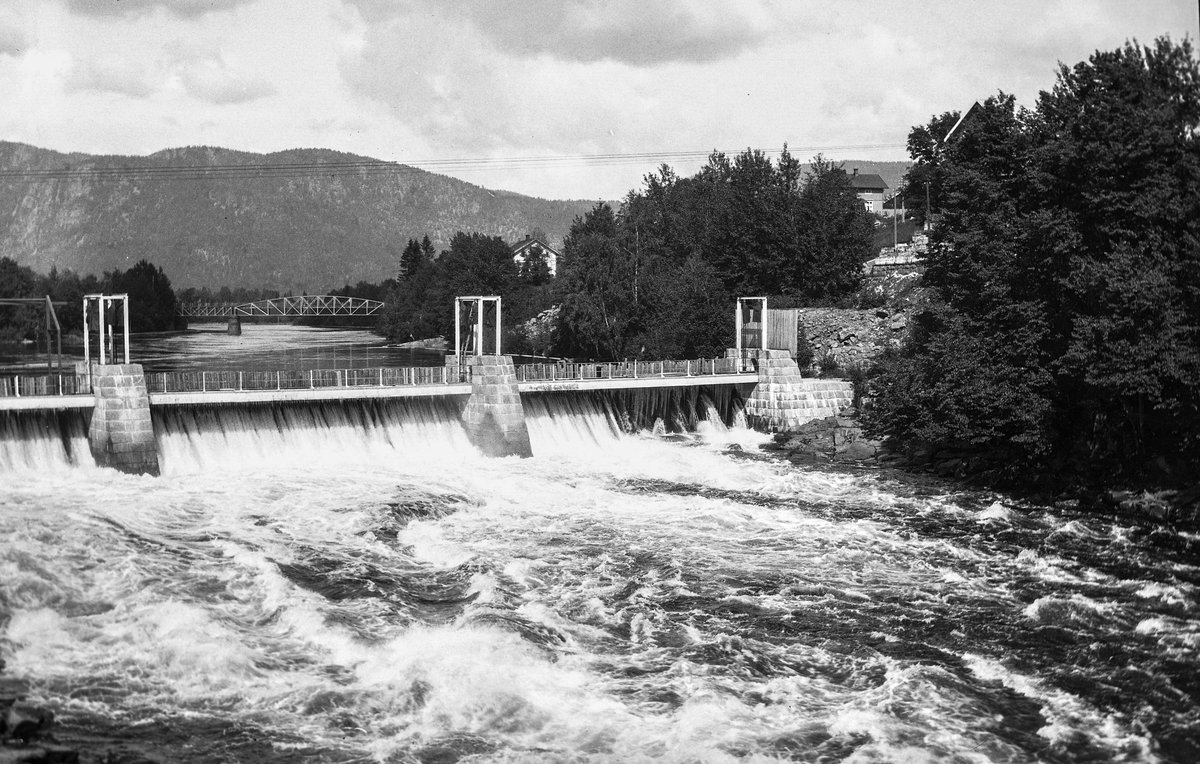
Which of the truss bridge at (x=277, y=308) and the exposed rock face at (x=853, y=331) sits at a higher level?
the truss bridge at (x=277, y=308)

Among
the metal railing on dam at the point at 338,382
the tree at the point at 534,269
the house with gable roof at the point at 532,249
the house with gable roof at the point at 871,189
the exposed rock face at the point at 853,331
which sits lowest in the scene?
the metal railing on dam at the point at 338,382

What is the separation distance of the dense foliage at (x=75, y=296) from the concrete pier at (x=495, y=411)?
7471cm

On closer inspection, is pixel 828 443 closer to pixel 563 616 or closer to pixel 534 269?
pixel 563 616

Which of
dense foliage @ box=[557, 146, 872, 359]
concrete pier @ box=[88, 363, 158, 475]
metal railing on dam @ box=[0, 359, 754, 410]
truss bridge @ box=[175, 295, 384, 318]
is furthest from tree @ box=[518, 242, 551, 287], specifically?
concrete pier @ box=[88, 363, 158, 475]

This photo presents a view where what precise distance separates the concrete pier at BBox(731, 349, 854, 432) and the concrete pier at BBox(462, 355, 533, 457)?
17988mm

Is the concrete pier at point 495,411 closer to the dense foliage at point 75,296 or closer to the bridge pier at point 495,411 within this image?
the bridge pier at point 495,411

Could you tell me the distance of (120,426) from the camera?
46344mm

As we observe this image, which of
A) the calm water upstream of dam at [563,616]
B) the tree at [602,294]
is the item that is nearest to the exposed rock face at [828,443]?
the calm water upstream of dam at [563,616]

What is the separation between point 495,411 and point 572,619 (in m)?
26.2

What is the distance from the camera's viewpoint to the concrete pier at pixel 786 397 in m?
67.4

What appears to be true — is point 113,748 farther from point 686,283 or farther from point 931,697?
point 686,283

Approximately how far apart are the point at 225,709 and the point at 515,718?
21.6ft

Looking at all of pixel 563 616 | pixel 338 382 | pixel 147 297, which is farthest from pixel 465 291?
pixel 563 616

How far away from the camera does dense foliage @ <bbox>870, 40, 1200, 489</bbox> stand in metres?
43.2
